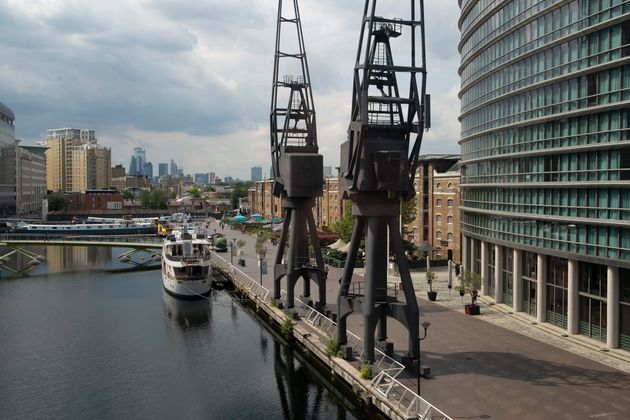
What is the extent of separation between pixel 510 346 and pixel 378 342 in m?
6.98

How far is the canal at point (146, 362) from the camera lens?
27625mm

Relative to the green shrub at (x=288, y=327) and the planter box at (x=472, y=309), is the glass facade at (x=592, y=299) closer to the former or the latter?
the planter box at (x=472, y=309)

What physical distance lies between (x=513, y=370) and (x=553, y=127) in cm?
1508

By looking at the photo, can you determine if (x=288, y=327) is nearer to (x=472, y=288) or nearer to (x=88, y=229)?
(x=472, y=288)

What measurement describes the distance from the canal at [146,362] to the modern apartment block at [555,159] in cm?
1478

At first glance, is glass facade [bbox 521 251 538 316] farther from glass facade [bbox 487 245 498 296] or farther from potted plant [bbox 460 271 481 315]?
glass facade [bbox 487 245 498 296]

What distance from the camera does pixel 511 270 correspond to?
40.8m

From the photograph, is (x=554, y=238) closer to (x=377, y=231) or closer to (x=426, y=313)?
(x=426, y=313)

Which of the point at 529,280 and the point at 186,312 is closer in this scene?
the point at 529,280

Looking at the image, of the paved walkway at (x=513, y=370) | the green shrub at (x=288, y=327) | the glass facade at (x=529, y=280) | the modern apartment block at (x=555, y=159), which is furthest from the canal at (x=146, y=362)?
the glass facade at (x=529, y=280)

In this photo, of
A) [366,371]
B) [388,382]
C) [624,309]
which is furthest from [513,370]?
[624,309]

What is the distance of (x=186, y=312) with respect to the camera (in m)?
50.3

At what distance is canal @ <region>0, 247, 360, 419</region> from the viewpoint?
27625 mm

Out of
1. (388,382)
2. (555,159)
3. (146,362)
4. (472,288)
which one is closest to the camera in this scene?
(388,382)
